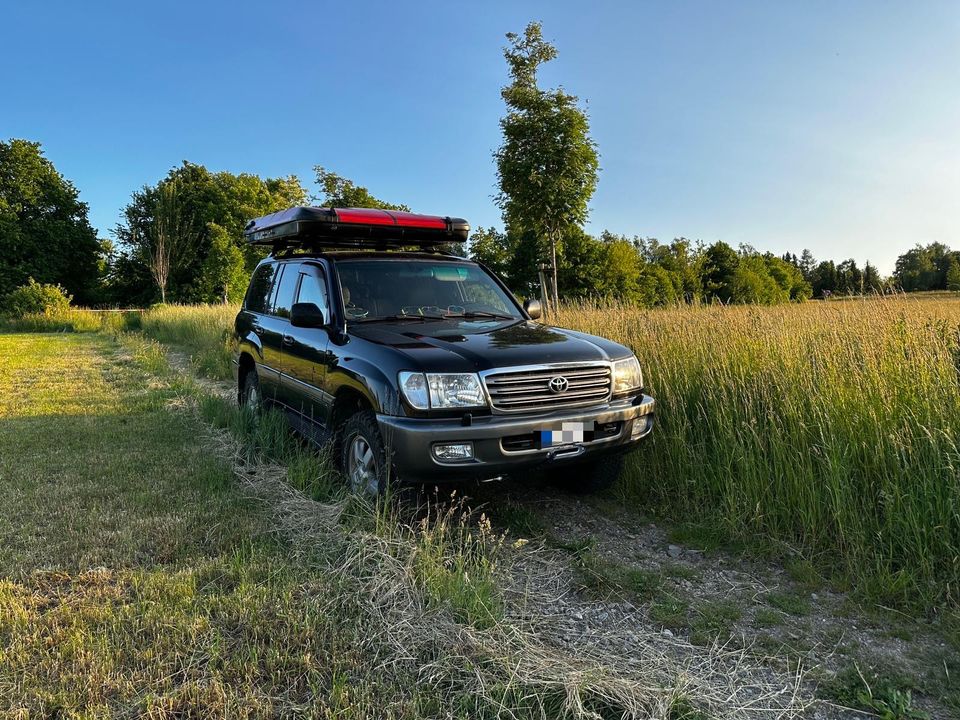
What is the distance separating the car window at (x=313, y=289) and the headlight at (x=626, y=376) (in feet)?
7.35

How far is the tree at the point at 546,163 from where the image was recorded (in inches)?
504

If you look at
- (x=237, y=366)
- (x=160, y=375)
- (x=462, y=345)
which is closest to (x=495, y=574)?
(x=462, y=345)

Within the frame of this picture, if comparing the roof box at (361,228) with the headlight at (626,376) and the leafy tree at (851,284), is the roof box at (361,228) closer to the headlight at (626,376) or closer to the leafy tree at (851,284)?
the headlight at (626,376)

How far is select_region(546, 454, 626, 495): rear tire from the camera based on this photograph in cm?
448

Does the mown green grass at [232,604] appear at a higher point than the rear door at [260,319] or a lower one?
lower

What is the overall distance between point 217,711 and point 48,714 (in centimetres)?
59

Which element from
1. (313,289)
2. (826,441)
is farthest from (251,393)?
(826,441)

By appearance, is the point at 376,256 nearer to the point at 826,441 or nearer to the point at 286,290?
the point at 286,290

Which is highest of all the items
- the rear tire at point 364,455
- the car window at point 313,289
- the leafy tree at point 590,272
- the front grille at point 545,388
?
the leafy tree at point 590,272

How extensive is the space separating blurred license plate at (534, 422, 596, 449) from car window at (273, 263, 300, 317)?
299cm

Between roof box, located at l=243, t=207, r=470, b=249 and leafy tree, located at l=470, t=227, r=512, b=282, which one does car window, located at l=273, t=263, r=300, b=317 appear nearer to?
roof box, located at l=243, t=207, r=470, b=249

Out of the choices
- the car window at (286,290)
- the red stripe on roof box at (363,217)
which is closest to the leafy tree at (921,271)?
the red stripe on roof box at (363,217)

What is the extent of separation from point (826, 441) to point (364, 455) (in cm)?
303

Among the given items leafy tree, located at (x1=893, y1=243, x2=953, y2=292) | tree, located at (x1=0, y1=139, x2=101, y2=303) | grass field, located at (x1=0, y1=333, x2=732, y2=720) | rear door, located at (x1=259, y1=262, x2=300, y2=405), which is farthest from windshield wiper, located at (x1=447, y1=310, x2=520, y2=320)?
tree, located at (x1=0, y1=139, x2=101, y2=303)
